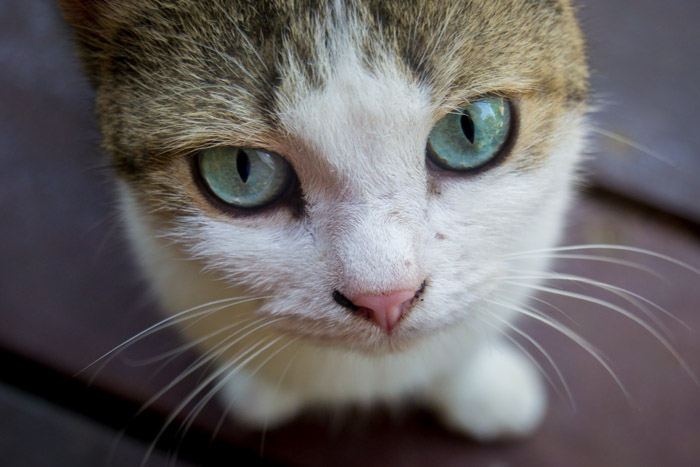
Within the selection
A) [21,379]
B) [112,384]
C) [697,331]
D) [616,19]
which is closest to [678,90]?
[616,19]

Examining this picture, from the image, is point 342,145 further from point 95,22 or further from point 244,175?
point 95,22

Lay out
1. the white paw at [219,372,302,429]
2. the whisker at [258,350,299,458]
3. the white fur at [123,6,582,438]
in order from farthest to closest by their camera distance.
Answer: the white paw at [219,372,302,429] < the whisker at [258,350,299,458] < the white fur at [123,6,582,438]

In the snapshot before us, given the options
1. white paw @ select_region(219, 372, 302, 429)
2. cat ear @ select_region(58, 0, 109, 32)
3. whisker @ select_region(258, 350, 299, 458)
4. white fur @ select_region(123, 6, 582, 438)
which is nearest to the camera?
white fur @ select_region(123, 6, 582, 438)

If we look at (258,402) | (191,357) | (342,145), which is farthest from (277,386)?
(342,145)

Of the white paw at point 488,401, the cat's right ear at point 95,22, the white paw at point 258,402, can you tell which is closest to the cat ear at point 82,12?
the cat's right ear at point 95,22

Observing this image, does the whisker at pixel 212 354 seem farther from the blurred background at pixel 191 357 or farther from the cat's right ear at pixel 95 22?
the cat's right ear at pixel 95 22

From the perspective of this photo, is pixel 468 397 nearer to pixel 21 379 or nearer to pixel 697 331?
pixel 697 331

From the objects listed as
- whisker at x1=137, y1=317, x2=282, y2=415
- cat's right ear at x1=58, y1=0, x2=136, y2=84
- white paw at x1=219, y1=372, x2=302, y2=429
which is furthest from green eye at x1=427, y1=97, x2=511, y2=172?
white paw at x1=219, y1=372, x2=302, y2=429

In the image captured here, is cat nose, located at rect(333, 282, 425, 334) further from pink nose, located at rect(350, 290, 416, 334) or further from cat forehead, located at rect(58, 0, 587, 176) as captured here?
cat forehead, located at rect(58, 0, 587, 176)
